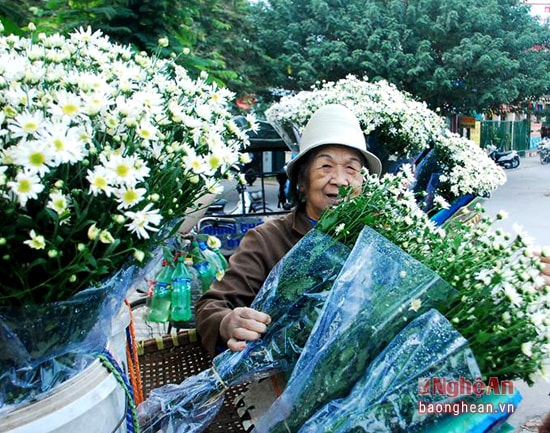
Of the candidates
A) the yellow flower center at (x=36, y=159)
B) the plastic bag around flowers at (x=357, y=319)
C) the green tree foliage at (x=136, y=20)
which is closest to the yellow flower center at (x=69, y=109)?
the yellow flower center at (x=36, y=159)

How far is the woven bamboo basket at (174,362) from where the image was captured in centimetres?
169

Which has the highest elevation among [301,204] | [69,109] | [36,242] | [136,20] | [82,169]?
[136,20]

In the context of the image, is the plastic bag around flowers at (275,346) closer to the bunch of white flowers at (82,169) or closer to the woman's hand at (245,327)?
the woman's hand at (245,327)

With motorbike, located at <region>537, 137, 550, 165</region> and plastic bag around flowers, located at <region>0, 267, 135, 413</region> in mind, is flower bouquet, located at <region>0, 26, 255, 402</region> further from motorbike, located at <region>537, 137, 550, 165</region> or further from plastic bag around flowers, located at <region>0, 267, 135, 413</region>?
motorbike, located at <region>537, 137, 550, 165</region>

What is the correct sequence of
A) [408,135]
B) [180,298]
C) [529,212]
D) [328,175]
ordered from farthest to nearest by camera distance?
[529,212] → [408,135] → [180,298] → [328,175]

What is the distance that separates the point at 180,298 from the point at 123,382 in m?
2.01

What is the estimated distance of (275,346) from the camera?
1424 millimetres

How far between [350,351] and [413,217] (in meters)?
0.41

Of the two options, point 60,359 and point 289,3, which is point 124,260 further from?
point 289,3

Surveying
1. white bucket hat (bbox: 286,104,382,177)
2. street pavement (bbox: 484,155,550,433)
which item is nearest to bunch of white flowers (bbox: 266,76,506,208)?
street pavement (bbox: 484,155,550,433)

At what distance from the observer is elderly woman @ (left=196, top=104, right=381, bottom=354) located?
1.90m

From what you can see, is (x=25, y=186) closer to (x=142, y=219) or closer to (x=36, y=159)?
(x=36, y=159)

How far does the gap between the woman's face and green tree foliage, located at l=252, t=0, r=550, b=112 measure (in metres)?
14.9

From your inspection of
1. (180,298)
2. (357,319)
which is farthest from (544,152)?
(357,319)
